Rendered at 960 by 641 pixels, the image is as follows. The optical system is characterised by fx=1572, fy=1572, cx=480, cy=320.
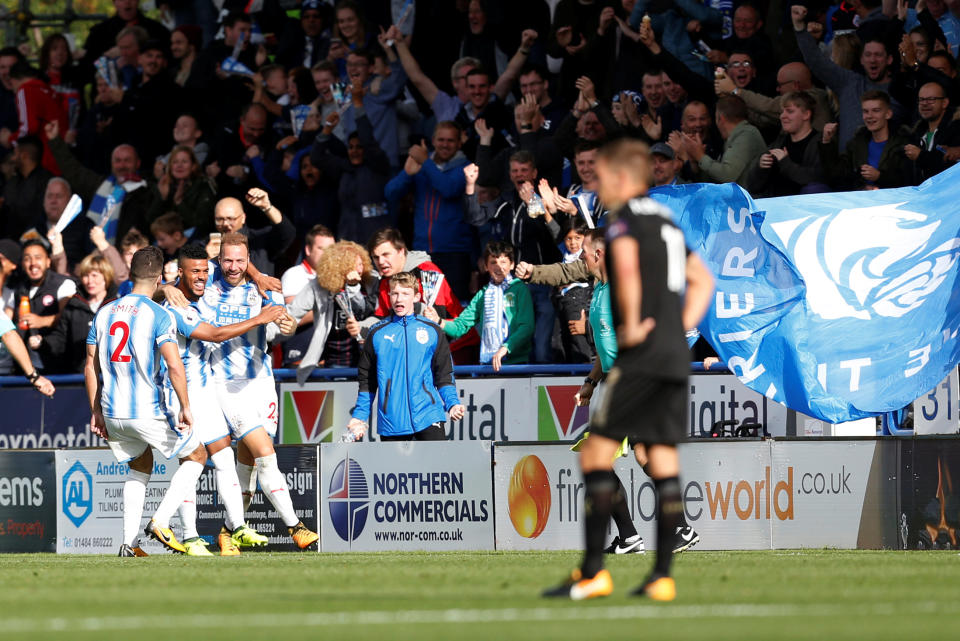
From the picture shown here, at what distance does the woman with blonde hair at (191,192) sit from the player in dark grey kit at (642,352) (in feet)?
38.8

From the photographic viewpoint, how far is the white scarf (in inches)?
611

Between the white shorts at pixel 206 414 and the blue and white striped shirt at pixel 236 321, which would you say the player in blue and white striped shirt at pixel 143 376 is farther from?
the blue and white striped shirt at pixel 236 321

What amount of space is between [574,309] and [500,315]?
2.61ft

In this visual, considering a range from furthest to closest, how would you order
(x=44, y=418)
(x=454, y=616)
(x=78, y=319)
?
1. (x=78, y=319)
2. (x=44, y=418)
3. (x=454, y=616)

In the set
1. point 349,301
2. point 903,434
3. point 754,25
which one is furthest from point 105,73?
point 903,434

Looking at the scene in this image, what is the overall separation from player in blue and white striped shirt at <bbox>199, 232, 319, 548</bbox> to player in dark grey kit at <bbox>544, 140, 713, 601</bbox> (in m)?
6.04

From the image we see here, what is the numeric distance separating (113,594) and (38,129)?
15.0 metres

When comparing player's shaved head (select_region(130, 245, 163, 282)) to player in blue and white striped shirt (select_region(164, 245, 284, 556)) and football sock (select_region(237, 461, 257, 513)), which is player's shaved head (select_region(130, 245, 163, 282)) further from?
football sock (select_region(237, 461, 257, 513))

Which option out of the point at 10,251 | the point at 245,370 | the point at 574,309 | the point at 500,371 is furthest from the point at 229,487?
the point at 10,251

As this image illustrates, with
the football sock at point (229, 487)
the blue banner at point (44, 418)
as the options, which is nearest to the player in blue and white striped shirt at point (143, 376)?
the football sock at point (229, 487)

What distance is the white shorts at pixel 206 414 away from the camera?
42.1 feet

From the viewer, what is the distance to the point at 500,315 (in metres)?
15.6

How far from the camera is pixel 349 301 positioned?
15.7 m

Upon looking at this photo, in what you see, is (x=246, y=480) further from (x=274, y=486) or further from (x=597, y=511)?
(x=597, y=511)
